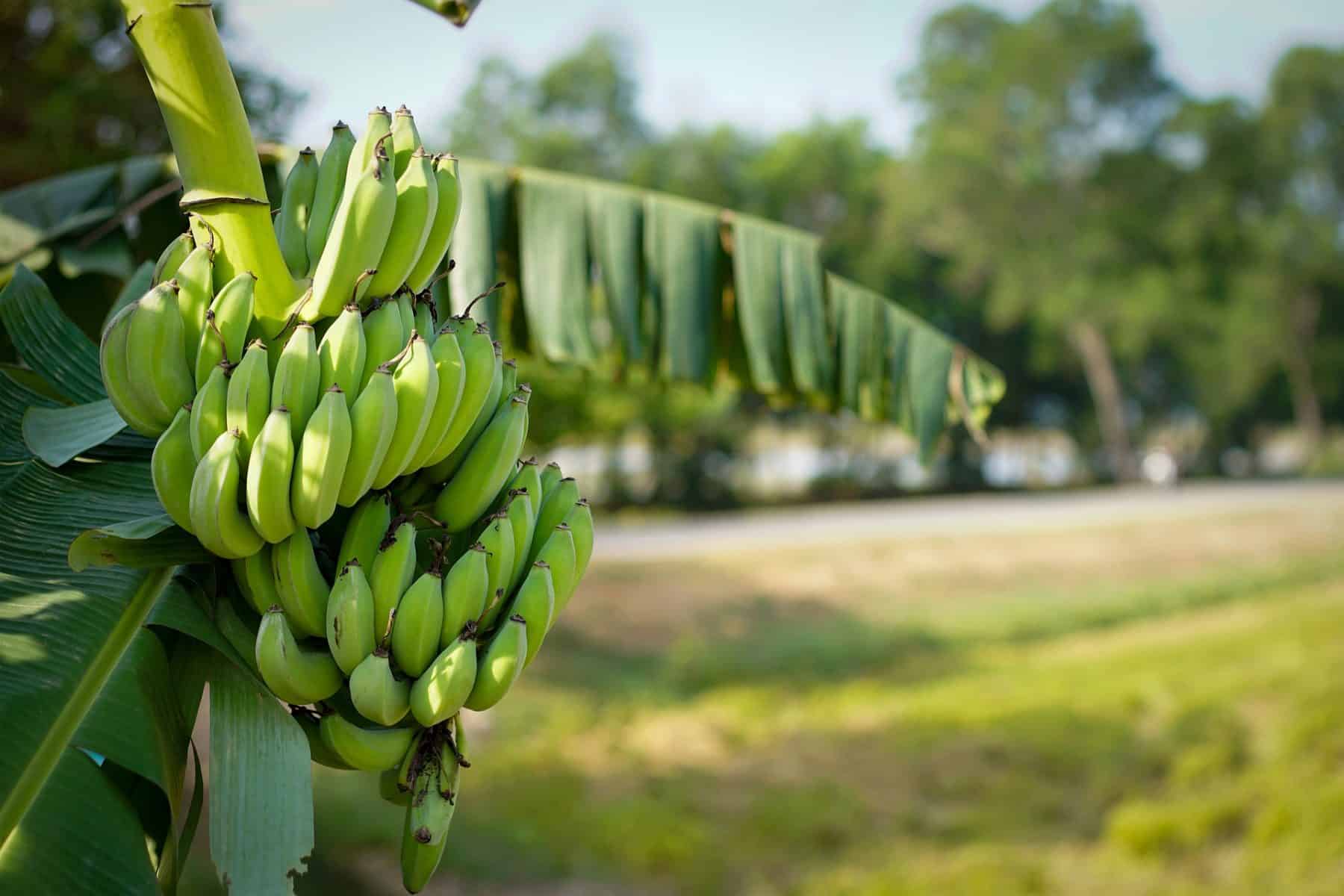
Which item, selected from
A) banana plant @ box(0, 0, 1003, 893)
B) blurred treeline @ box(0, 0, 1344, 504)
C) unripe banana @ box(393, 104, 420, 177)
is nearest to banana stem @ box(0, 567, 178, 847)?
banana plant @ box(0, 0, 1003, 893)

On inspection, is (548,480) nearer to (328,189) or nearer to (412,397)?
(412,397)

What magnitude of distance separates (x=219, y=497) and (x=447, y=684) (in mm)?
271

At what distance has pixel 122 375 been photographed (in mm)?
1063

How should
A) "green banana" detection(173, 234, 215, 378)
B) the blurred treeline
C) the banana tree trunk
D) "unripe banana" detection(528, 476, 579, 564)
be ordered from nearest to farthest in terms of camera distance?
"green banana" detection(173, 234, 215, 378) → "unripe banana" detection(528, 476, 579, 564) → the blurred treeline → the banana tree trunk

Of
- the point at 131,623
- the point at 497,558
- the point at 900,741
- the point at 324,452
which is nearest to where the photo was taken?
the point at 324,452

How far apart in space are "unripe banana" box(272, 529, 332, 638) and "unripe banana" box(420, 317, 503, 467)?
14 centimetres

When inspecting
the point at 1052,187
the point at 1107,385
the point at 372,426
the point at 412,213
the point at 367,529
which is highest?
the point at 1052,187

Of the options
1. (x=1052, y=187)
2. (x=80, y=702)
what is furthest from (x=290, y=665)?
(x=1052, y=187)

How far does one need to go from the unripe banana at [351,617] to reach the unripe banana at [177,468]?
166mm

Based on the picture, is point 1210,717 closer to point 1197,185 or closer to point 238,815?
point 238,815

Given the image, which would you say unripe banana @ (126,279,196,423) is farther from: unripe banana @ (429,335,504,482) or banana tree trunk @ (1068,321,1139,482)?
banana tree trunk @ (1068,321,1139,482)

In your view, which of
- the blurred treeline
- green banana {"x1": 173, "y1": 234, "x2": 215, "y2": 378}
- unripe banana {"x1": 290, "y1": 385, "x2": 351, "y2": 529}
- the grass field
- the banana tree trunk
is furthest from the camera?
the banana tree trunk

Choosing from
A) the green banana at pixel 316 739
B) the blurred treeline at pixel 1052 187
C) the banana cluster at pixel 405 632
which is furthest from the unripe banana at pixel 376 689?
the blurred treeline at pixel 1052 187

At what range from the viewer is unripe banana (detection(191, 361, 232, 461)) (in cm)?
104
